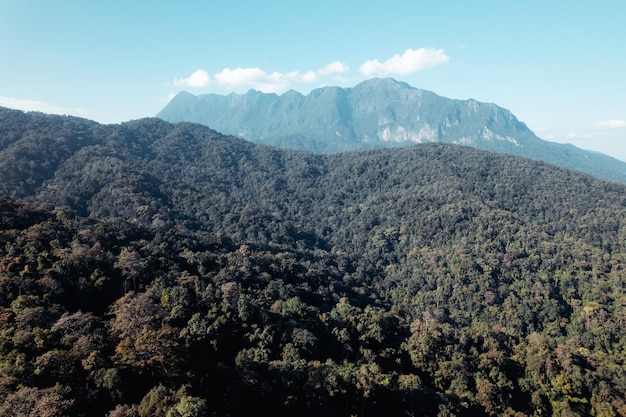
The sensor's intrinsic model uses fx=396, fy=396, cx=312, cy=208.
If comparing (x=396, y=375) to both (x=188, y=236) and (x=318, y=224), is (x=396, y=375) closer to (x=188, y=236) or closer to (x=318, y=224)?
(x=188, y=236)

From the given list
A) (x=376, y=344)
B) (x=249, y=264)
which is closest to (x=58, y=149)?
(x=249, y=264)

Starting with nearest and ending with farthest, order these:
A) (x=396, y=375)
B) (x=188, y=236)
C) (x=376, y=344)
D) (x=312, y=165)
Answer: (x=396, y=375), (x=376, y=344), (x=188, y=236), (x=312, y=165)

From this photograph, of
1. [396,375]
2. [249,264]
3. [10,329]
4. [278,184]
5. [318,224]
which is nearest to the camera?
[10,329]

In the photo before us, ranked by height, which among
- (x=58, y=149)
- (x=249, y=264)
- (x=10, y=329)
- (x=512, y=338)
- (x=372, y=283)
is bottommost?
(x=372, y=283)

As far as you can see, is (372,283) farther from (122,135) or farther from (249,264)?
(122,135)

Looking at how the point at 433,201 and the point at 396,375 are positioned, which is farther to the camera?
Answer: the point at 433,201

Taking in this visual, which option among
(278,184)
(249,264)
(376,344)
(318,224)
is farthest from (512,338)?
(278,184)

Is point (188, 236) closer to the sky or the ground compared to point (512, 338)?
closer to the sky
